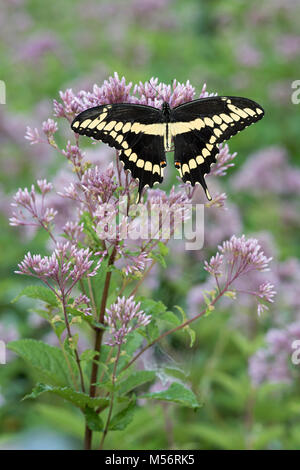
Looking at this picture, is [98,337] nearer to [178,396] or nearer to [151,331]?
[151,331]

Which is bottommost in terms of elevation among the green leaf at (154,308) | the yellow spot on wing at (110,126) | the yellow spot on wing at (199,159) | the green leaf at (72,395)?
the green leaf at (72,395)

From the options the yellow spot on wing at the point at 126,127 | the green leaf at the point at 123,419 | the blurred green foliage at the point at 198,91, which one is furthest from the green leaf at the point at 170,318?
the blurred green foliage at the point at 198,91

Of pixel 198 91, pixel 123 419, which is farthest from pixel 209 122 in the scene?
pixel 198 91

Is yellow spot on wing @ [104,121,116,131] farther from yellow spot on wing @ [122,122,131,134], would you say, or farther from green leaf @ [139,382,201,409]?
green leaf @ [139,382,201,409]

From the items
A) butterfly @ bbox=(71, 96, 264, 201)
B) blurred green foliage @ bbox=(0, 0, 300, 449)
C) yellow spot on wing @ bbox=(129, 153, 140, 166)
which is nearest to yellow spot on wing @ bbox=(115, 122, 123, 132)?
butterfly @ bbox=(71, 96, 264, 201)

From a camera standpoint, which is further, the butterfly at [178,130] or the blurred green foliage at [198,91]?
the blurred green foliage at [198,91]

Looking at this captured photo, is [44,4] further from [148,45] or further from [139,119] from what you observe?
[139,119]

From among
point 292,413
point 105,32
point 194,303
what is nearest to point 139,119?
point 194,303

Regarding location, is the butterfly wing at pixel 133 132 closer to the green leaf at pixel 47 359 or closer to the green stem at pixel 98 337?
the green stem at pixel 98 337
